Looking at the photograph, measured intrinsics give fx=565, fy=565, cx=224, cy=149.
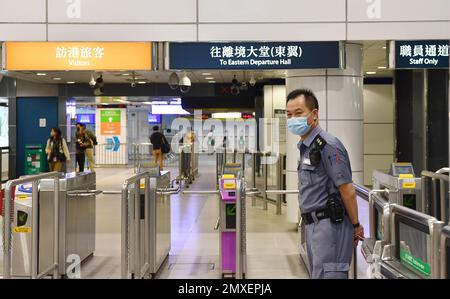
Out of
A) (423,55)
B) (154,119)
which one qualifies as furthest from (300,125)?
(154,119)

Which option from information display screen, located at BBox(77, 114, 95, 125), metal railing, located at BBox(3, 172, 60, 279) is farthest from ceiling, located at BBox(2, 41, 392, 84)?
Answer: information display screen, located at BBox(77, 114, 95, 125)

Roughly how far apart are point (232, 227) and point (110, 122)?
1842cm

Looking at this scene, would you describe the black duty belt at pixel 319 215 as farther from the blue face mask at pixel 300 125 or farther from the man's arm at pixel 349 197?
the blue face mask at pixel 300 125

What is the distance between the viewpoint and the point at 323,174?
306 centimetres

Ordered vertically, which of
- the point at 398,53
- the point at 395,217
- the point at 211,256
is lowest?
the point at 211,256

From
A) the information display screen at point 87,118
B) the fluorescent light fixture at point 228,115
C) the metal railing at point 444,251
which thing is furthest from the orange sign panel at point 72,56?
the information display screen at point 87,118

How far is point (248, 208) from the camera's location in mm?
10203

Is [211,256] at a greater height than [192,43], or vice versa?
[192,43]

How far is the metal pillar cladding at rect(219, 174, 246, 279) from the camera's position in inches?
197

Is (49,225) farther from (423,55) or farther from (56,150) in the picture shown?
(56,150)
